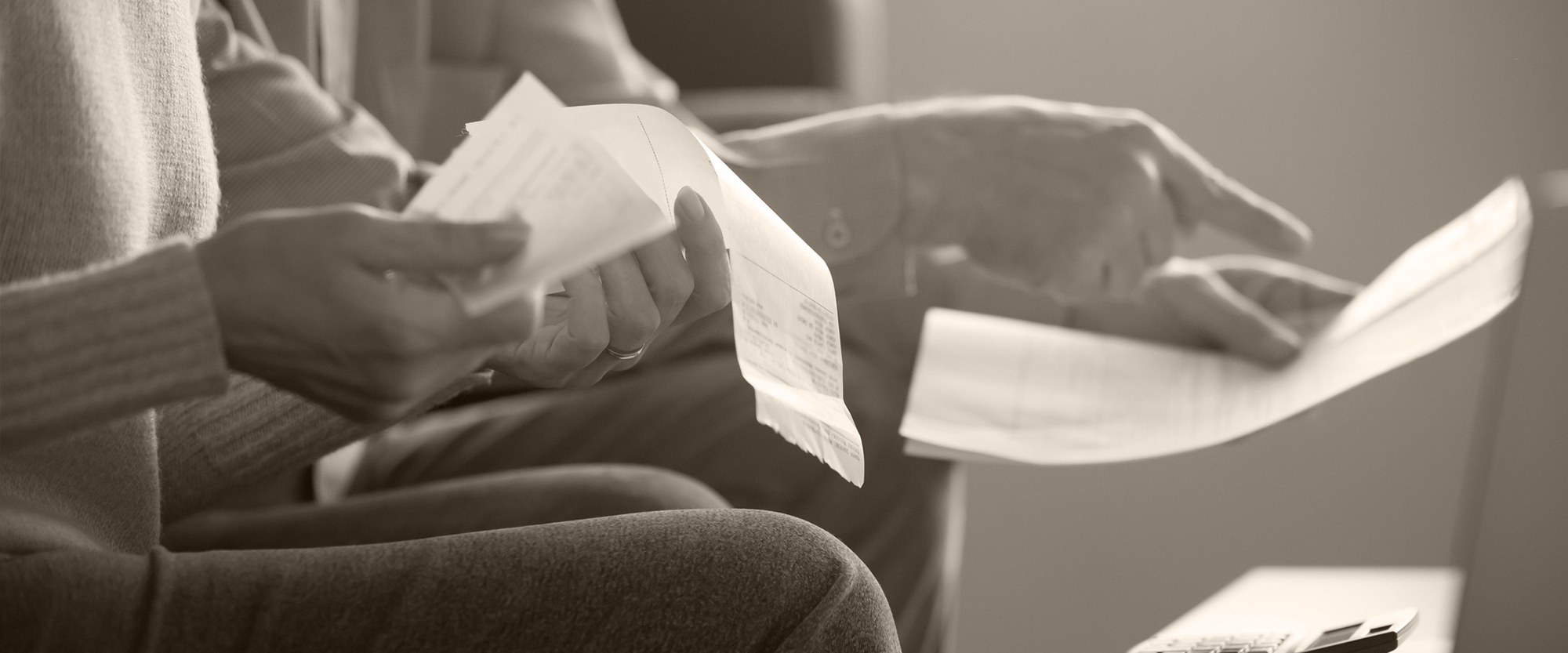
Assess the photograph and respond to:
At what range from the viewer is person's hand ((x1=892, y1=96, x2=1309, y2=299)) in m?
0.73

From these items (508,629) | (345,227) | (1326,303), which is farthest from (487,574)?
(1326,303)

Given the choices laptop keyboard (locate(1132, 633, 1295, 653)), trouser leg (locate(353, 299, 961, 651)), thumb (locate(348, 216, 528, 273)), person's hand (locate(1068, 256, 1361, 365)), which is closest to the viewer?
thumb (locate(348, 216, 528, 273))

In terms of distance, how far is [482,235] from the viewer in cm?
33

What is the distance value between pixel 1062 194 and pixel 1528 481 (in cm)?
37

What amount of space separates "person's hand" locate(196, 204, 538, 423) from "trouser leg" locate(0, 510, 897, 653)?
88 mm

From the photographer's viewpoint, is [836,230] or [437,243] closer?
[437,243]

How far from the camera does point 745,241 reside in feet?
1.50

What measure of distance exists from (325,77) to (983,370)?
0.46m

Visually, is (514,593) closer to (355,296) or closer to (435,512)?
(355,296)

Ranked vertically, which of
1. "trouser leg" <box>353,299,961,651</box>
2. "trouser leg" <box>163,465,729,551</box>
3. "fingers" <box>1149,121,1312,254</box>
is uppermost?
"fingers" <box>1149,121,1312,254</box>

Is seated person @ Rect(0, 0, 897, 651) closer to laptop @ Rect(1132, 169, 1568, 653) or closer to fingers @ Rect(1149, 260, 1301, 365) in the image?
laptop @ Rect(1132, 169, 1568, 653)

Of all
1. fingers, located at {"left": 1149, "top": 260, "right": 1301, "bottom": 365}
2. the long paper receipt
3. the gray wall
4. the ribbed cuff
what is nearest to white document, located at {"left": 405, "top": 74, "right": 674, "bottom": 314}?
the long paper receipt

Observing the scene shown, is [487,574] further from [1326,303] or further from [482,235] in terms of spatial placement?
[1326,303]

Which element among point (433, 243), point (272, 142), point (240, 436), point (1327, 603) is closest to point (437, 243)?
point (433, 243)
